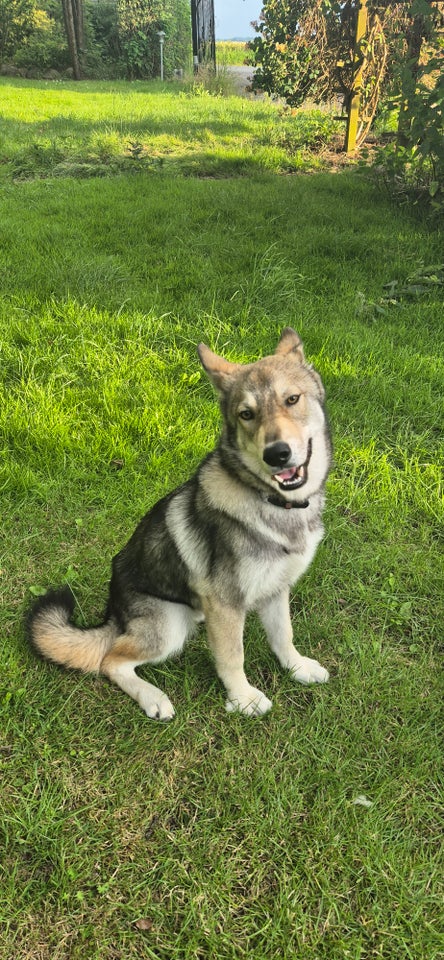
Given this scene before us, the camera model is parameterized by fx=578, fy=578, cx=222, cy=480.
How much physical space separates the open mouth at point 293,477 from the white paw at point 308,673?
34.5 inches

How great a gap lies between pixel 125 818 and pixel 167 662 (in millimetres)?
682

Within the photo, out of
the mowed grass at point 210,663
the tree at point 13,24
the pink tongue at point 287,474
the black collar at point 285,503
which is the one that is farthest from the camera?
the tree at point 13,24

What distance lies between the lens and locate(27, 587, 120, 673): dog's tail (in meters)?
2.42

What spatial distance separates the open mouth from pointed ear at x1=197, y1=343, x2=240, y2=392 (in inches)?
16.1

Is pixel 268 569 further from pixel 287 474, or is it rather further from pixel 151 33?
pixel 151 33

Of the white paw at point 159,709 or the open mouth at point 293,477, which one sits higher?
the open mouth at point 293,477

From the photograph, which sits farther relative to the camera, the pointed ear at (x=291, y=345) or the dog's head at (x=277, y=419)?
the pointed ear at (x=291, y=345)

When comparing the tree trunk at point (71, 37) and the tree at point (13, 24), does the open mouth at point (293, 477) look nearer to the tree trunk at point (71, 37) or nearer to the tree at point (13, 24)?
the tree trunk at point (71, 37)

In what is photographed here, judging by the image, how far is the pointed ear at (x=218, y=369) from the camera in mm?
2250

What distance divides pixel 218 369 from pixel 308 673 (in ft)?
4.44

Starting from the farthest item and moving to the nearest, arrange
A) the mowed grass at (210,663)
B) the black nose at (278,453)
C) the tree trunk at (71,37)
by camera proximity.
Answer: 1. the tree trunk at (71,37)
2. the black nose at (278,453)
3. the mowed grass at (210,663)

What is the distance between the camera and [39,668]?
99.2 inches

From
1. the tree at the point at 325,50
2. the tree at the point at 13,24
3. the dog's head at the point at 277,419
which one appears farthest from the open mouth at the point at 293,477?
the tree at the point at 13,24

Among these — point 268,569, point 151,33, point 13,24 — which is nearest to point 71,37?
point 151,33
